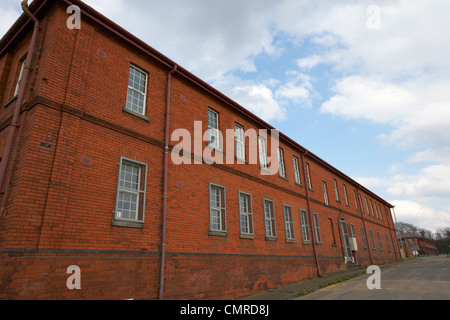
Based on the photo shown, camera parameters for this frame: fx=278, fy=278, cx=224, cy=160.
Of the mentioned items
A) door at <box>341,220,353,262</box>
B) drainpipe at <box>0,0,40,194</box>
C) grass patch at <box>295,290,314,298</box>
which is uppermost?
drainpipe at <box>0,0,40,194</box>

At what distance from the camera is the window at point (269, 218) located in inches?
551

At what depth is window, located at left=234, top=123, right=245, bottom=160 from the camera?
1397 centimetres

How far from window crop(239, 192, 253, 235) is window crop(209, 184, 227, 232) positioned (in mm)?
1186

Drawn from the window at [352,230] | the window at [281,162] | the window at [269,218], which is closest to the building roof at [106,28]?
the window at [281,162]

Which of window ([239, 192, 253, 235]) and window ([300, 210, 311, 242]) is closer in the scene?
window ([239, 192, 253, 235])

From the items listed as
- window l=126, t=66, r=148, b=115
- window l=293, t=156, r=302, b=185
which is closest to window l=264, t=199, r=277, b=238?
window l=293, t=156, r=302, b=185

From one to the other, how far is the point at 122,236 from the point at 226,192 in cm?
521

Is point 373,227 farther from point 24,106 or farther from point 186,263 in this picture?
point 24,106

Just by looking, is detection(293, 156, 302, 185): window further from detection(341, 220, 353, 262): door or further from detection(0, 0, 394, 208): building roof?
detection(0, 0, 394, 208): building roof

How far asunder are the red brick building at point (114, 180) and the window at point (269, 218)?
0.07 metres

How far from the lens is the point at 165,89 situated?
421 inches

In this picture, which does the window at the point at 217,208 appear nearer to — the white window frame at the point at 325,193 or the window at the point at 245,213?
the window at the point at 245,213

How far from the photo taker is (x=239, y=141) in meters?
14.3
